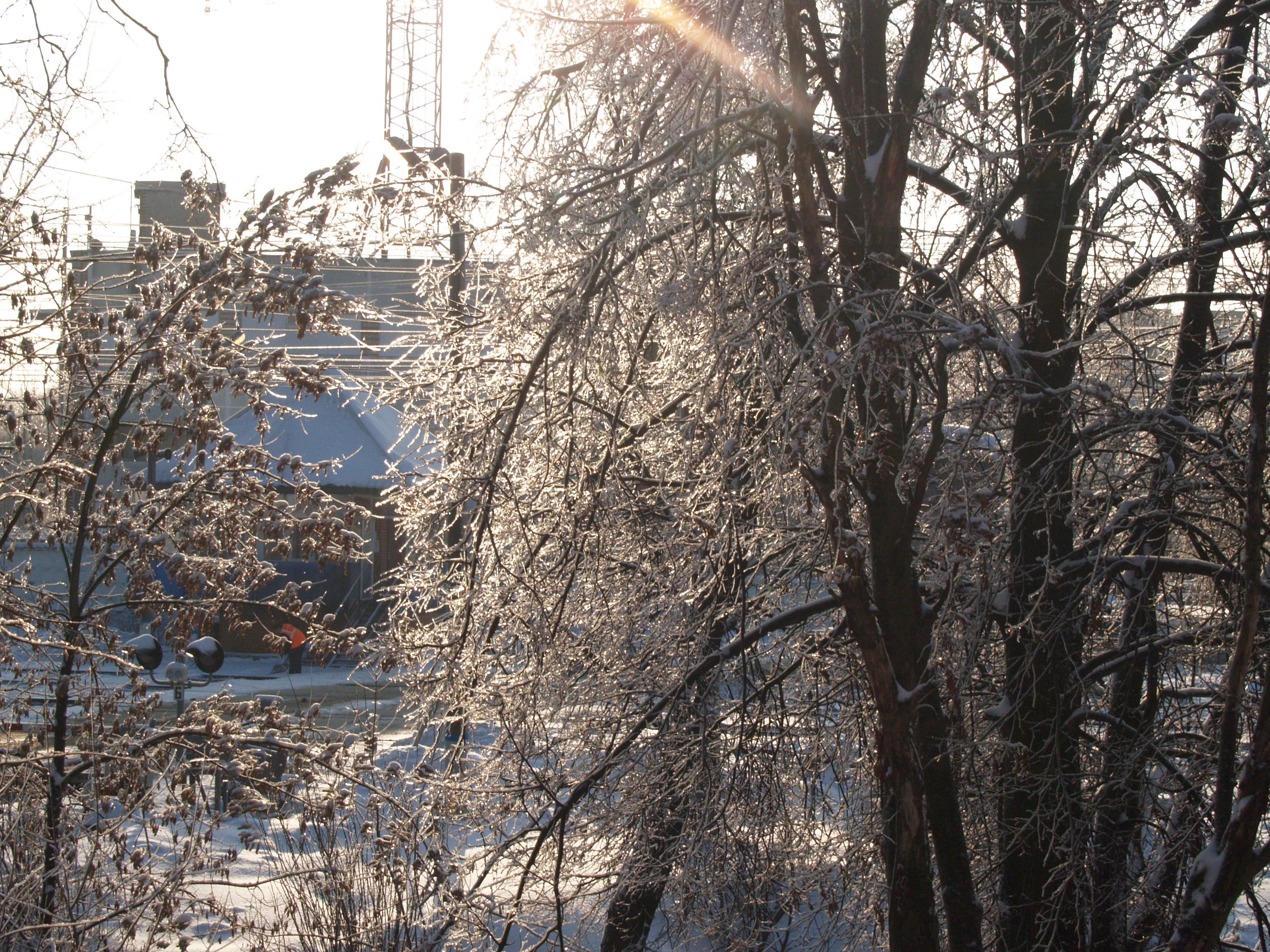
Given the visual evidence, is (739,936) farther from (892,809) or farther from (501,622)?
(501,622)

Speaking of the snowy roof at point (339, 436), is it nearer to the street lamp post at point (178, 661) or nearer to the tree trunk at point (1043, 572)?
the street lamp post at point (178, 661)

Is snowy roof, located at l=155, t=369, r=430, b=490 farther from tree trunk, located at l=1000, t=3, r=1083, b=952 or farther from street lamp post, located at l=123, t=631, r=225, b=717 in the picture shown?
tree trunk, located at l=1000, t=3, r=1083, b=952

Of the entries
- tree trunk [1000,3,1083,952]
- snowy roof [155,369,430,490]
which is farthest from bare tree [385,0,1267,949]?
snowy roof [155,369,430,490]

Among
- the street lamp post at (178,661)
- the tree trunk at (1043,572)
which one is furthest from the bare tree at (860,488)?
the street lamp post at (178,661)

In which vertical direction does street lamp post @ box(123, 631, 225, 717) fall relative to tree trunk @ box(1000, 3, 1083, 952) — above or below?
below

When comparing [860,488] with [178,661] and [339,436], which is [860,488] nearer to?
[178,661]

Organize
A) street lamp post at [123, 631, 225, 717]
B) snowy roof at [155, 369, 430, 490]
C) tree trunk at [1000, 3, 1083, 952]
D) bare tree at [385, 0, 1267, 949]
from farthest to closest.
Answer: snowy roof at [155, 369, 430, 490], street lamp post at [123, 631, 225, 717], tree trunk at [1000, 3, 1083, 952], bare tree at [385, 0, 1267, 949]

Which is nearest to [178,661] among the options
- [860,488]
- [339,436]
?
[860,488]

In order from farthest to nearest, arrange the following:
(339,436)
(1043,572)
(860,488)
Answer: (339,436) → (1043,572) → (860,488)

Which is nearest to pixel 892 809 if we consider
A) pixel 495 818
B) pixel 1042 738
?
pixel 1042 738

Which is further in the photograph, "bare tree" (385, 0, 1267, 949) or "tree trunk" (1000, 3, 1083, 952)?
"tree trunk" (1000, 3, 1083, 952)

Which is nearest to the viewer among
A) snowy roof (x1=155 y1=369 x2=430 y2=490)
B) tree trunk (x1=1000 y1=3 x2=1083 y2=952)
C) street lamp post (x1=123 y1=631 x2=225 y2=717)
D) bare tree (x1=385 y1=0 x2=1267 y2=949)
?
bare tree (x1=385 y1=0 x2=1267 y2=949)

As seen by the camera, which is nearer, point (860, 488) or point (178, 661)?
point (860, 488)

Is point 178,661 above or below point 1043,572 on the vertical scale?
below
